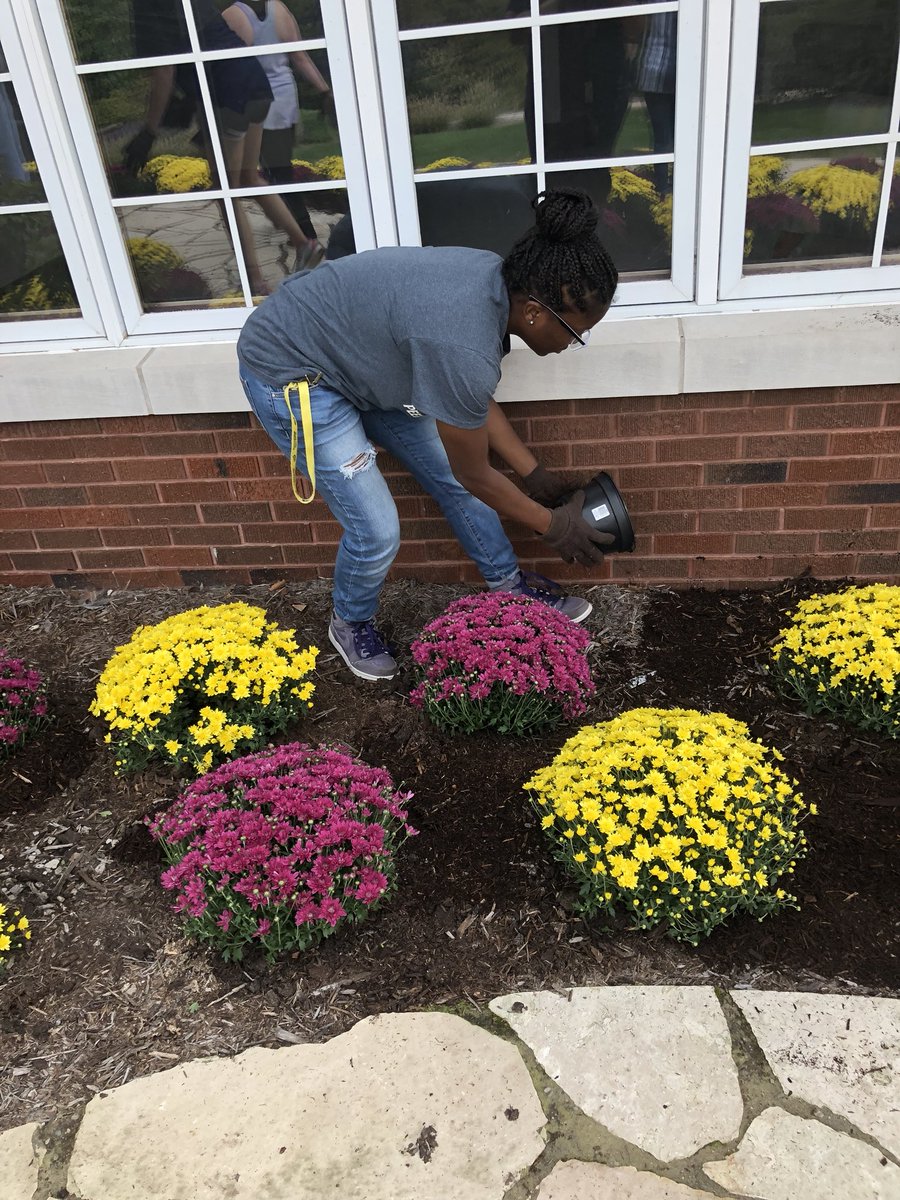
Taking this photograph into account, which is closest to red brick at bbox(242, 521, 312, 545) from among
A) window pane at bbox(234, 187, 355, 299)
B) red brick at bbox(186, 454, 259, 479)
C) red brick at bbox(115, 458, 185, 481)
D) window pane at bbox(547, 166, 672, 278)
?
red brick at bbox(186, 454, 259, 479)

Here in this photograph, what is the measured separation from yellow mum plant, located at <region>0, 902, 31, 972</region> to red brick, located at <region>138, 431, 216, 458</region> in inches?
70.7

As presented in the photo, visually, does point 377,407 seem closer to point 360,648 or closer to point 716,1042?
point 360,648

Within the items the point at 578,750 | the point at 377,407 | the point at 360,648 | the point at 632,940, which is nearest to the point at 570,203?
the point at 377,407

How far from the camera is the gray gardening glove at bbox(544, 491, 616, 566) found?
287 cm

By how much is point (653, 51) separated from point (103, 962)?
124 inches

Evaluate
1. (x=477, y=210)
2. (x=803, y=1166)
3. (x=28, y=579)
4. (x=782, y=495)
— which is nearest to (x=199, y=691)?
(x=28, y=579)

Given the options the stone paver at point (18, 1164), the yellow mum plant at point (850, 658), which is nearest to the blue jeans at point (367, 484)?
the yellow mum plant at point (850, 658)

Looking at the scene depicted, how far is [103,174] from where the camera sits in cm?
320

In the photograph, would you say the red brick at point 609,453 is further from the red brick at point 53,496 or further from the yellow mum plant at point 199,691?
the red brick at point 53,496

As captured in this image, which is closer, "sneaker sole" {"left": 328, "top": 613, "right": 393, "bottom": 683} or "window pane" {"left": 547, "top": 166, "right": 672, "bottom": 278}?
"window pane" {"left": 547, "top": 166, "right": 672, "bottom": 278}

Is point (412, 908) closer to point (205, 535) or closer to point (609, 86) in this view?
point (205, 535)

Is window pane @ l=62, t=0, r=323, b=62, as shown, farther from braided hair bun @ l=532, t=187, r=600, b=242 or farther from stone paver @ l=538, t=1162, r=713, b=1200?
stone paver @ l=538, t=1162, r=713, b=1200

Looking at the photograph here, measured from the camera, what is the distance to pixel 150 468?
3.59m

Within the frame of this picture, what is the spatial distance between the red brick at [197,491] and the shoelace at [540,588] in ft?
4.06
